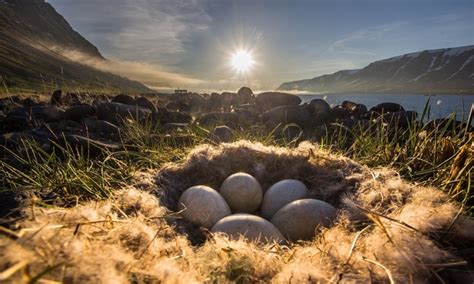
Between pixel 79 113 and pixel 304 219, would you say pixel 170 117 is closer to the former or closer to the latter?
pixel 79 113

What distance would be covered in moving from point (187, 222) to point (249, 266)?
162cm

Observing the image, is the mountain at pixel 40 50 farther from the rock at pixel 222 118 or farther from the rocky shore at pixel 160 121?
the rock at pixel 222 118

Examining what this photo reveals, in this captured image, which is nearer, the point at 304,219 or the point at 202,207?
the point at 304,219

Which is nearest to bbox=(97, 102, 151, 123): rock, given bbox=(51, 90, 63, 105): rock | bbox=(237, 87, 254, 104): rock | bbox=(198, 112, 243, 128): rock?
bbox=(198, 112, 243, 128): rock

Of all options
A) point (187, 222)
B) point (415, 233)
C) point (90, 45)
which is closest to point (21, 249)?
point (415, 233)

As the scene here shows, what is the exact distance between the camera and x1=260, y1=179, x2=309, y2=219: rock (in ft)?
11.9

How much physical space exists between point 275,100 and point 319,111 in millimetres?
5744

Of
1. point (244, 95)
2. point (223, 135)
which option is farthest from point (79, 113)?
point (244, 95)

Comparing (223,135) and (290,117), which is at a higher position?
(223,135)

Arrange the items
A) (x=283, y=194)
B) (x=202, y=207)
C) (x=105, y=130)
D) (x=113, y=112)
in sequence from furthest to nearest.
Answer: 1. (x=113, y=112)
2. (x=105, y=130)
3. (x=283, y=194)
4. (x=202, y=207)

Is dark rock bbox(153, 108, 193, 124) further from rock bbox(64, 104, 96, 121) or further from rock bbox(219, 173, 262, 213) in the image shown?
rock bbox(219, 173, 262, 213)

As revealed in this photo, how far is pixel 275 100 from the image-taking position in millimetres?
17625

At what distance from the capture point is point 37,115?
9.38 metres

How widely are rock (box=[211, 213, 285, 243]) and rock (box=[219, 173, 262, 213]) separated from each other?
71 centimetres
